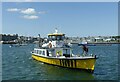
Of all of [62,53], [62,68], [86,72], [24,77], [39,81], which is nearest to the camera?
[39,81]

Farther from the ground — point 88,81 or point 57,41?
point 57,41

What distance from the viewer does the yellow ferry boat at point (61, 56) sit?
34.3m

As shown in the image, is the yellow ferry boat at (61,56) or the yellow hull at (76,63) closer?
the yellow hull at (76,63)

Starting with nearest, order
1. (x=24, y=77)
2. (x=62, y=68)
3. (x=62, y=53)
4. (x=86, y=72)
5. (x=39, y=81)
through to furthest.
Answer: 1. (x=39, y=81)
2. (x=24, y=77)
3. (x=86, y=72)
4. (x=62, y=68)
5. (x=62, y=53)

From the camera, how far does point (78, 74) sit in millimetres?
32750

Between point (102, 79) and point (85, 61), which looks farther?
point (85, 61)

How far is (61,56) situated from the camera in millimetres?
39344

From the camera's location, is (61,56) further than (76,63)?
Yes

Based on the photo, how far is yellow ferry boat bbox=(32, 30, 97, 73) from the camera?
3430 centimetres

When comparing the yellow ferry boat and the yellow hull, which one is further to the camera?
the yellow ferry boat

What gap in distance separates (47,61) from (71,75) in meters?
9.97

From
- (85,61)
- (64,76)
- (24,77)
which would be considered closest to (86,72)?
(85,61)

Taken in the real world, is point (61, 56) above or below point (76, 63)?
above

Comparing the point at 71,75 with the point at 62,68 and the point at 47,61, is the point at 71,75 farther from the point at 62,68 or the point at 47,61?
the point at 47,61
